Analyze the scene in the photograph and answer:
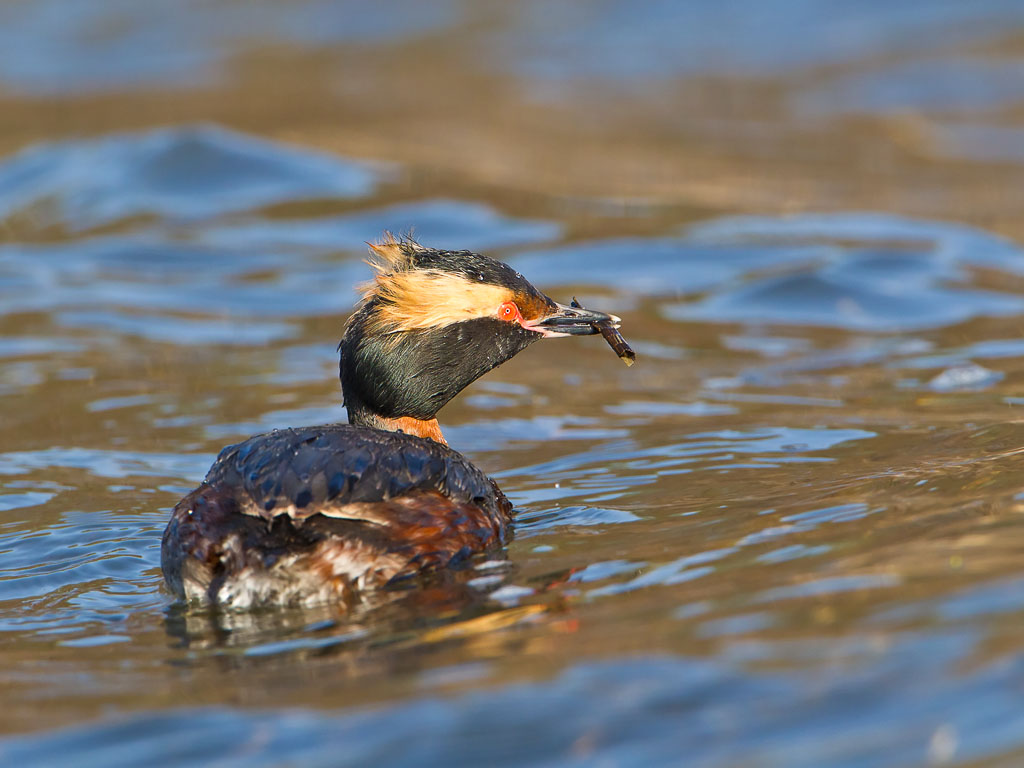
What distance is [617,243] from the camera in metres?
13.5

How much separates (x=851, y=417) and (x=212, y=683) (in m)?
4.71

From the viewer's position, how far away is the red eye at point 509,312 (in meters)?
7.07

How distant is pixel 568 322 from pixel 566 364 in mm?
3576

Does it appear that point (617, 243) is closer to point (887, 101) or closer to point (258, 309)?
point (258, 309)

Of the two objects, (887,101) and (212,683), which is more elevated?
(887,101)

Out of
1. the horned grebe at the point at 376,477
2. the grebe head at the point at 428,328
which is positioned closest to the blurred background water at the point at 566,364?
the horned grebe at the point at 376,477

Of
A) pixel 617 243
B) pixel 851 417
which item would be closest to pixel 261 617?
pixel 851 417

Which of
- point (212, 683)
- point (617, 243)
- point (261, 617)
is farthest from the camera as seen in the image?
point (617, 243)

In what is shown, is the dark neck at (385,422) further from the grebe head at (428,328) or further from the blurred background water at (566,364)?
the blurred background water at (566,364)

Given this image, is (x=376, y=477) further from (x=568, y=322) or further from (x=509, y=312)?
(x=568, y=322)

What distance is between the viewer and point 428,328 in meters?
6.93

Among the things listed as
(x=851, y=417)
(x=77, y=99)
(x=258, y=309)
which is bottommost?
(x=851, y=417)

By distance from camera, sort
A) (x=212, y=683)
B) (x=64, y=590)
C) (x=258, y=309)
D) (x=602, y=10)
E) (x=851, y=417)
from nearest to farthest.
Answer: (x=212, y=683) < (x=64, y=590) < (x=851, y=417) < (x=258, y=309) < (x=602, y=10)

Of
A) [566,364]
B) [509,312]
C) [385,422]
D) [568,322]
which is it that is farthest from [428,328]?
[566,364]
